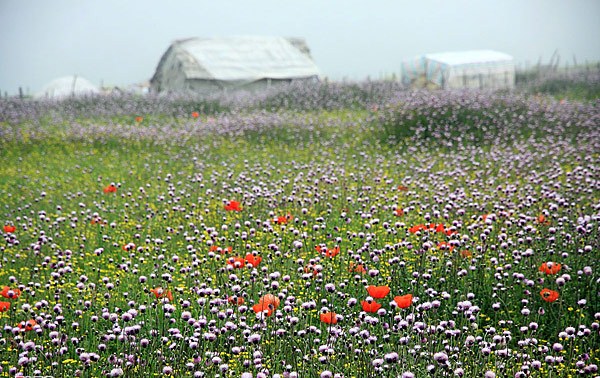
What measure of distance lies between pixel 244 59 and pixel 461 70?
441 inches

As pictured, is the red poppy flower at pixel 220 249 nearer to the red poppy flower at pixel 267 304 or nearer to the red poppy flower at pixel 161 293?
the red poppy flower at pixel 161 293

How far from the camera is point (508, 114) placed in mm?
14703

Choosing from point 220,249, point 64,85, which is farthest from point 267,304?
point 64,85

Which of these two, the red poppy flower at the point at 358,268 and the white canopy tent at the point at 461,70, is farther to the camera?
the white canopy tent at the point at 461,70

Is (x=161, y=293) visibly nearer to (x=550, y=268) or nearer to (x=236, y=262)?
(x=236, y=262)

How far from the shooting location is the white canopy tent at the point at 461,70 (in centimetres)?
2936

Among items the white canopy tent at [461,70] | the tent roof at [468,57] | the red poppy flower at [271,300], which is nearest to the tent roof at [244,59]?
the white canopy tent at [461,70]

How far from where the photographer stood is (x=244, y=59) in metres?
33.5

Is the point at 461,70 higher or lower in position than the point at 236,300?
lower

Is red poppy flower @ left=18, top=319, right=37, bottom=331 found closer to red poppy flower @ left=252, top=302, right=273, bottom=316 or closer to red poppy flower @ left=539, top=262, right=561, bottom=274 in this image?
red poppy flower @ left=252, top=302, right=273, bottom=316

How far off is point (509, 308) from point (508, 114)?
10.4 metres

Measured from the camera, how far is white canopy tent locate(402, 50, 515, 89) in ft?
96.3

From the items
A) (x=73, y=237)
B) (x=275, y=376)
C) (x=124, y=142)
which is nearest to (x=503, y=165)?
(x=73, y=237)

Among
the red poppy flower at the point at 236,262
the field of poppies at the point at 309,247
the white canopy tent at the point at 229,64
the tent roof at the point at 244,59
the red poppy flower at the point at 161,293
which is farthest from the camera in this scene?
the tent roof at the point at 244,59
